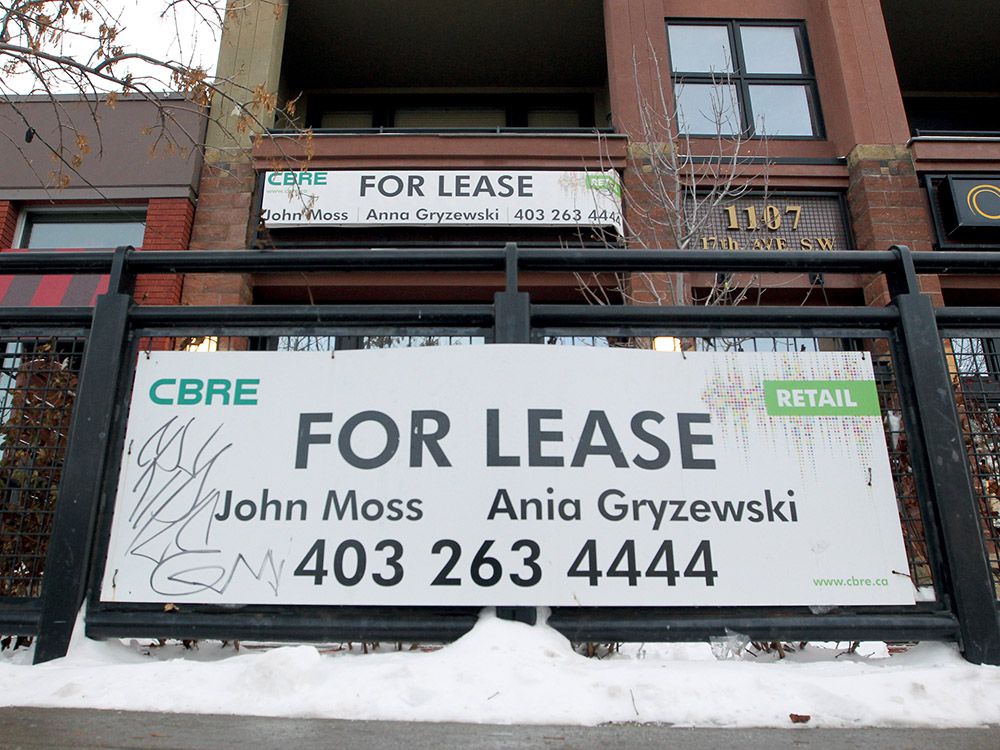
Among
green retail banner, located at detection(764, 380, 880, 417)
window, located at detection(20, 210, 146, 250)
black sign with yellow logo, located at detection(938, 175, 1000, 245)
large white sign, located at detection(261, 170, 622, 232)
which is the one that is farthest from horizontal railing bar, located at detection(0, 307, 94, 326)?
black sign with yellow logo, located at detection(938, 175, 1000, 245)

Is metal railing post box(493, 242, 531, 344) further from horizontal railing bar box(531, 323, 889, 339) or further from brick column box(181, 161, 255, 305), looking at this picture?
brick column box(181, 161, 255, 305)

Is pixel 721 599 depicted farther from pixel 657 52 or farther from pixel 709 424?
pixel 657 52

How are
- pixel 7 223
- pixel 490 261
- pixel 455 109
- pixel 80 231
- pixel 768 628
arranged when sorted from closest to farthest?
1. pixel 768 628
2. pixel 490 261
3. pixel 7 223
4. pixel 80 231
5. pixel 455 109

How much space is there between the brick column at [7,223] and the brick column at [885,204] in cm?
1237

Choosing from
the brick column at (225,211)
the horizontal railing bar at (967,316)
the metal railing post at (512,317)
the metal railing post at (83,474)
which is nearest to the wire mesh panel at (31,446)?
the metal railing post at (83,474)

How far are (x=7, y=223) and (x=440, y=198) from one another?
6.34 metres

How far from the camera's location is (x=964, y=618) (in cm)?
241

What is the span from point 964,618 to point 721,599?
2.82 ft

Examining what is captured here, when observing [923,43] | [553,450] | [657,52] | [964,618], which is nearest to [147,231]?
[657,52]

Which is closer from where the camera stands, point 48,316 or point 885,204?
point 48,316

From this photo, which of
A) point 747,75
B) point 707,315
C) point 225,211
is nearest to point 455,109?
point 747,75

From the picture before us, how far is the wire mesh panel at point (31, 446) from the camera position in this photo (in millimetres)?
2680

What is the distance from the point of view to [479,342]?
3.01 m

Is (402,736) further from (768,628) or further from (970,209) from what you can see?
(970,209)
